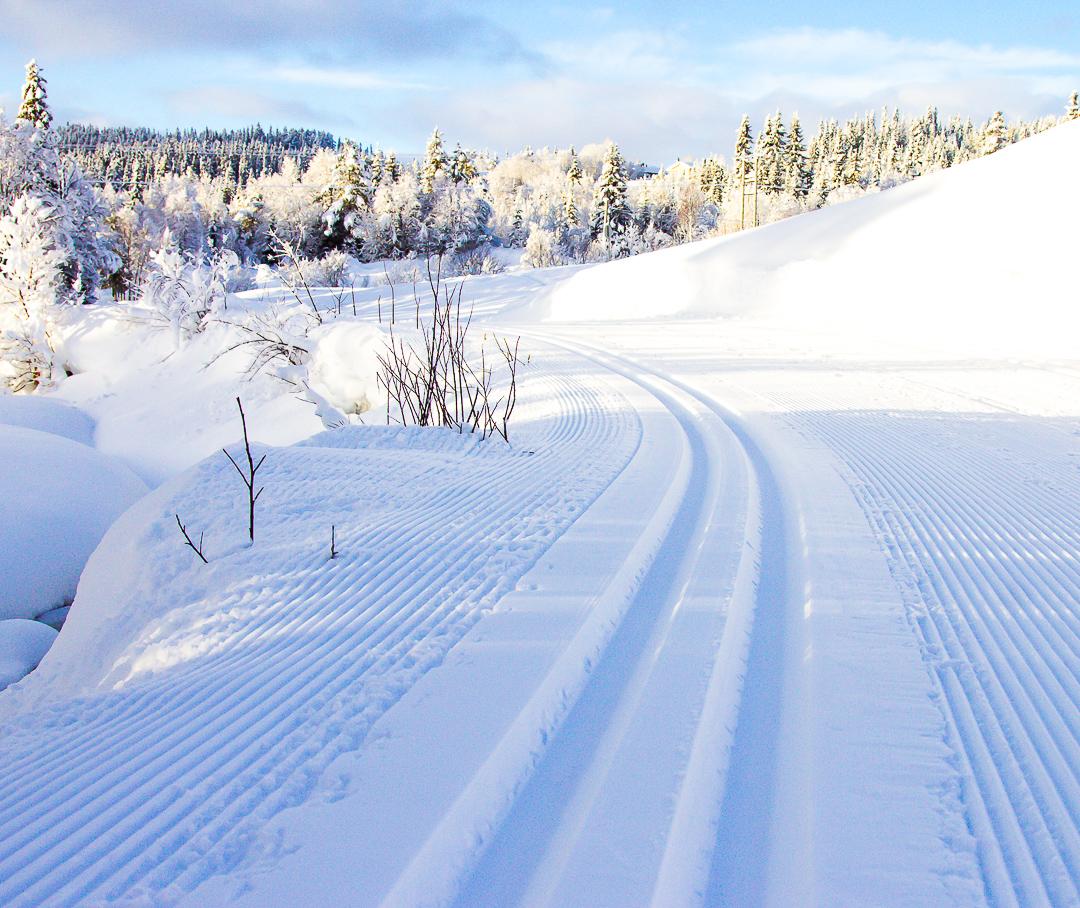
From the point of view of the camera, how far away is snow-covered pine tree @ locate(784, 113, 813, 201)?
54.5m

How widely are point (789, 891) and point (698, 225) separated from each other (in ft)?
195

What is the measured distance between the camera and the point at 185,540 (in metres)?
4.71

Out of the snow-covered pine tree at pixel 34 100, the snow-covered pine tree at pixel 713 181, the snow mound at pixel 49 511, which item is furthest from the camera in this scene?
the snow-covered pine tree at pixel 713 181

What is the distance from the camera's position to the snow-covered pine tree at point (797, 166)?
5448 centimetres

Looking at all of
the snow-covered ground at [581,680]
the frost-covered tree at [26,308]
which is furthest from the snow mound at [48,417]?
the snow-covered ground at [581,680]

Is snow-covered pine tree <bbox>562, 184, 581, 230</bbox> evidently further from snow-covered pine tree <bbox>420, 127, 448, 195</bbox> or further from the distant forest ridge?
the distant forest ridge

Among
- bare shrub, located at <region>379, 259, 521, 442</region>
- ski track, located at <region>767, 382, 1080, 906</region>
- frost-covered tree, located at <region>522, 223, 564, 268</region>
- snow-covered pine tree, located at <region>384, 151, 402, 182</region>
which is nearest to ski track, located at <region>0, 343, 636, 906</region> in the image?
ski track, located at <region>767, 382, 1080, 906</region>

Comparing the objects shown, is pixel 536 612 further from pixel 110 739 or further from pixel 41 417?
pixel 41 417

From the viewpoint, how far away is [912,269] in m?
18.6

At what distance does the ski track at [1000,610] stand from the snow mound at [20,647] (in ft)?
19.8

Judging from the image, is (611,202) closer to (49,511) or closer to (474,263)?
(474,263)

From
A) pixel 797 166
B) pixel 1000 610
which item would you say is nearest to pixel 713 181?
pixel 797 166

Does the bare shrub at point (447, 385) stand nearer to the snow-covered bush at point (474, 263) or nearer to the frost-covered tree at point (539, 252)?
the snow-covered bush at point (474, 263)

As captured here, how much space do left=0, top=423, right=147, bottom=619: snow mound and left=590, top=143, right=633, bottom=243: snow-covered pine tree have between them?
44.3 m
